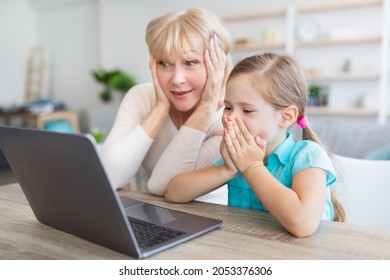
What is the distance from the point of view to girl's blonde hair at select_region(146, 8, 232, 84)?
4.48 feet

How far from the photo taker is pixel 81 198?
707 mm

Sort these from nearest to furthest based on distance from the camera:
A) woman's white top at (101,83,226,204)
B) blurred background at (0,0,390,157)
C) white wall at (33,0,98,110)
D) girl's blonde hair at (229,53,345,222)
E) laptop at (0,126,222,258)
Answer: laptop at (0,126,222,258)
girl's blonde hair at (229,53,345,222)
woman's white top at (101,83,226,204)
blurred background at (0,0,390,157)
white wall at (33,0,98,110)

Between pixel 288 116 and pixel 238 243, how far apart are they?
40 cm

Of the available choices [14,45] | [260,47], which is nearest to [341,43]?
[260,47]

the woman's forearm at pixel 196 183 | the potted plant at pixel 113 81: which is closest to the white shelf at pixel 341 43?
the potted plant at pixel 113 81

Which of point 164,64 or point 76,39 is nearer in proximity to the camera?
point 164,64

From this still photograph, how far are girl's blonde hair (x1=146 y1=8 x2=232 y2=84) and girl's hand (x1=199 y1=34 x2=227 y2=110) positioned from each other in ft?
0.08

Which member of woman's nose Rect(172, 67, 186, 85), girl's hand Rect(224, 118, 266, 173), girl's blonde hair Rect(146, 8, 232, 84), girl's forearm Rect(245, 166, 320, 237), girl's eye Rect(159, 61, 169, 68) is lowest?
girl's forearm Rect(245, 166, 320, 237)

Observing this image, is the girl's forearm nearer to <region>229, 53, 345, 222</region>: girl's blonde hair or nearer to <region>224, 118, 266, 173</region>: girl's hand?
<region>224, 118, 266, 173</region>: girl's hand

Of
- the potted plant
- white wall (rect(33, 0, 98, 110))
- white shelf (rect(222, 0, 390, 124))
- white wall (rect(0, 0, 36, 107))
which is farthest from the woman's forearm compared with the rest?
white wall (rect(0, 0, 36, 107))

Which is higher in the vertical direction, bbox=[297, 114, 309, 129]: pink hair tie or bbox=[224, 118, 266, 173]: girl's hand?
bbox=[297, 114, 309, 129]: pink hair tie

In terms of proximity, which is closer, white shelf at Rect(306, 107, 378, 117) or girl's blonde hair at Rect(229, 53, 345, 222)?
girl's blonde hair at Rect(229, 53, 345, 222)

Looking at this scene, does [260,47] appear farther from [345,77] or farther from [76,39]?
[76,39]

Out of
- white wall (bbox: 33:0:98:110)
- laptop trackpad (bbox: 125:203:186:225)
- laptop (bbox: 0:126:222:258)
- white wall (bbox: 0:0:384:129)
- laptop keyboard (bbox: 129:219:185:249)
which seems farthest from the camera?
white wall (bbox: 33:0:98:110)
